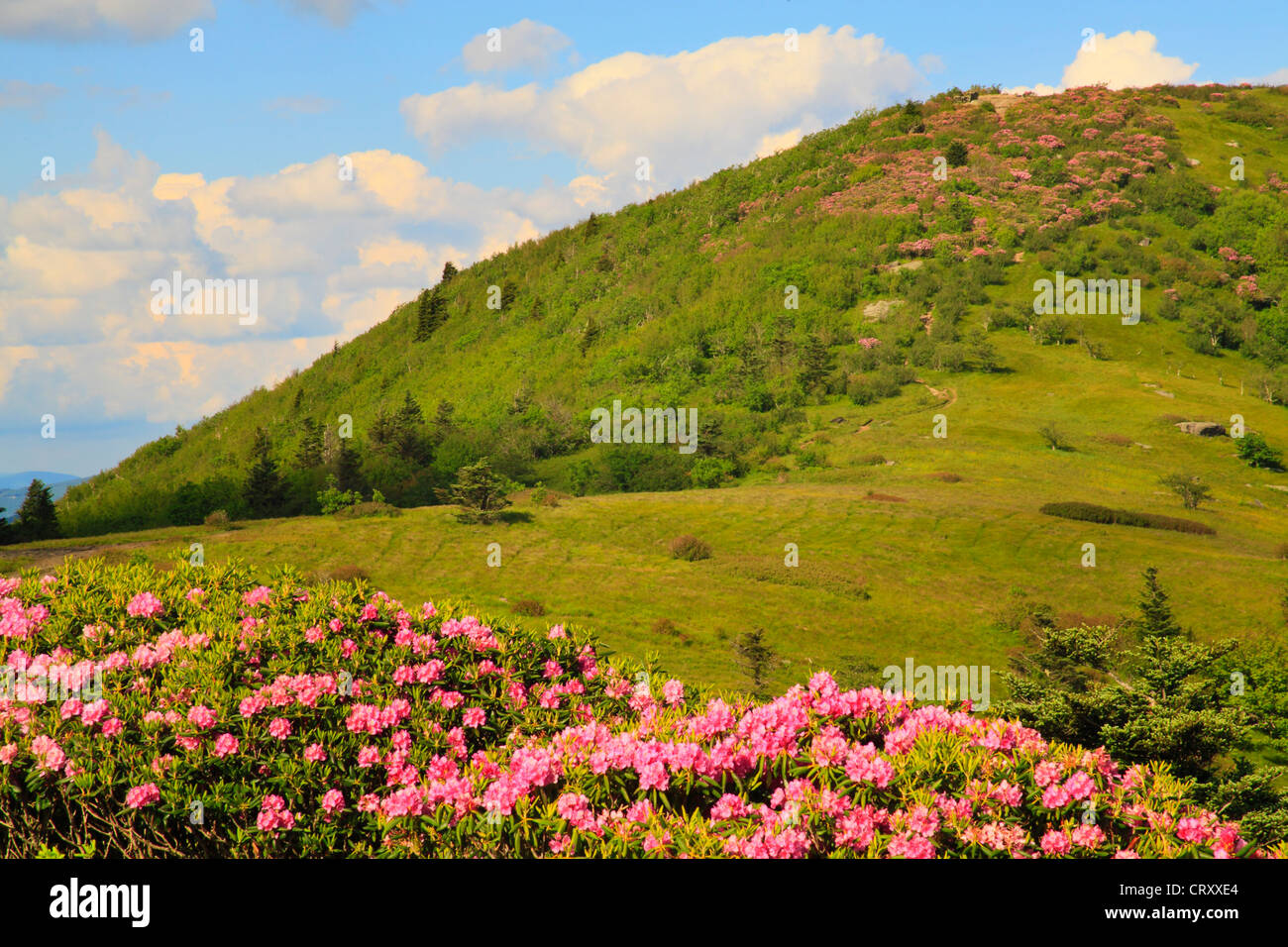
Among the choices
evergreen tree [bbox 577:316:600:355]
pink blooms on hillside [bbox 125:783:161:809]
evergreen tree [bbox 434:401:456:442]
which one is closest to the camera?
pink blooms on hillside [bbox 125:783:161:809]

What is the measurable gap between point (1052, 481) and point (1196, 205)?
6412 cm

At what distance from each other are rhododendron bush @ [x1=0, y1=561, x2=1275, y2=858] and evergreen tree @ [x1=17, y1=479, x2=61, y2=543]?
1560 inches

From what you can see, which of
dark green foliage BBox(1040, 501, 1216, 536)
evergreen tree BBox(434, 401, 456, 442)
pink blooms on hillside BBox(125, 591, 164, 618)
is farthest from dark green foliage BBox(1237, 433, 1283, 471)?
pink blooms on hillside BBox(125, 591, 164, 618)

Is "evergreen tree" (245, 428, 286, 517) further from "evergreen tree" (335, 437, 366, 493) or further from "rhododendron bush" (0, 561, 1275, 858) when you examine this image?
"rhododendron bush" (0, 561, 1275, 858)

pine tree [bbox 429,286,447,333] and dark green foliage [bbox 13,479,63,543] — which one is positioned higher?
pine tree [bbox 429,286,447,333]

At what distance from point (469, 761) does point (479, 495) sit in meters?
33.9

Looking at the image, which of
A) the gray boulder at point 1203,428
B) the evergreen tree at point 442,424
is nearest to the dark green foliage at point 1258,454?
the gray boulder at point 1203,428

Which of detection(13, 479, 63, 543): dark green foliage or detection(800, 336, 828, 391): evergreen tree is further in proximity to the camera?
detection(800, 336, 828, 391): evergreen tree

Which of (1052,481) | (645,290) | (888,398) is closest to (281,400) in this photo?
(645,290)

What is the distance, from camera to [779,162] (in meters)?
118

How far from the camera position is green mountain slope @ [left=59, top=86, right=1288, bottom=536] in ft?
187

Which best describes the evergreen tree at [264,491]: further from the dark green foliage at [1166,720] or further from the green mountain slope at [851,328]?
the dark green foliage at [1166,720]

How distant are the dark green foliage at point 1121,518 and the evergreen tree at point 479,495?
27179mm
